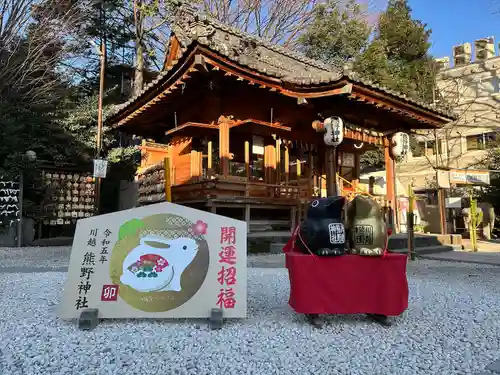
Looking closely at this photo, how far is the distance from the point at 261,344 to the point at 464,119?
79.9ft

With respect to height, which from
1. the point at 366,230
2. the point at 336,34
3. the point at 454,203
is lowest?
the point at 366,230

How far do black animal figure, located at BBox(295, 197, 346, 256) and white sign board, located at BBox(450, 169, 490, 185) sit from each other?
925 centimetres

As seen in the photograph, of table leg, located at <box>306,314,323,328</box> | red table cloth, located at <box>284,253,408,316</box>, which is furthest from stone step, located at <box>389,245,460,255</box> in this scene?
table leg, located at <box>306,314,323,328</box>

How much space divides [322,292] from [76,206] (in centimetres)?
1084

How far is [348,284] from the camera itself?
3244 millimetres

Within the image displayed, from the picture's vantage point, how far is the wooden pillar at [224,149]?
8656mm

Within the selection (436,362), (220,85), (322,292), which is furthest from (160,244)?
(220,85)

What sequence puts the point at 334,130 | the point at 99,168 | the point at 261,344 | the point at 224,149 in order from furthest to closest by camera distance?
the point at 99,168
the point at 334,130
the point at 224,149
the point at 261,344

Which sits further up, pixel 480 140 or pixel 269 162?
pixel 480 140

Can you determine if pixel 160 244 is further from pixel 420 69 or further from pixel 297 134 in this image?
pixel 420 69

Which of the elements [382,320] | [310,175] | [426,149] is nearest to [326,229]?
[382,320]

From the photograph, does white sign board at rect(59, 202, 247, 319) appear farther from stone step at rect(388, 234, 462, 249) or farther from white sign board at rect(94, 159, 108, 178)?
white sign board at rect(94, 159, 108, 178)

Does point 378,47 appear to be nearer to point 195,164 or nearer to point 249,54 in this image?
point 249,54

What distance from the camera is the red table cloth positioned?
320 cm
